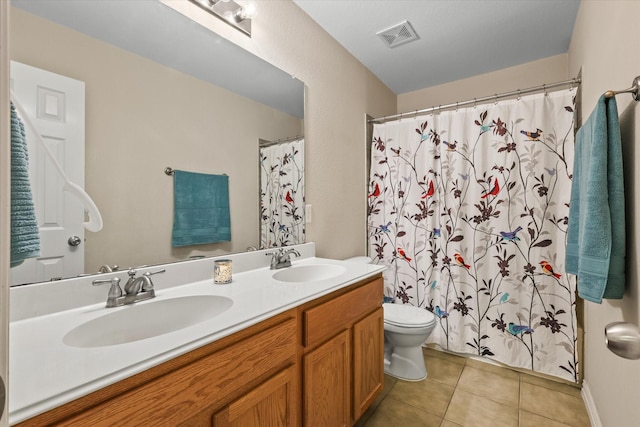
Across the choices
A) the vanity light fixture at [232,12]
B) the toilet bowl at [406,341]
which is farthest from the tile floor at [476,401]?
the vanity light fixture at [232,12]

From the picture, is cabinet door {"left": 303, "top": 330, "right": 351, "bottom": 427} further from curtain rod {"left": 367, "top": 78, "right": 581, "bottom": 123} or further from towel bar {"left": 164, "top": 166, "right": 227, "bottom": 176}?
curtain rod {"left": 367, "top": 78, "right": 581, "bottom": 123}

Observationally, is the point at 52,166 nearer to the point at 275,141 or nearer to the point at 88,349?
the point at 88,349

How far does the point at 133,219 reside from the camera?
1.12 metres

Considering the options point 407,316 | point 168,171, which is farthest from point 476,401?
point 168,171

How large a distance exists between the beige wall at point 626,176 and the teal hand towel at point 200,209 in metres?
1.58

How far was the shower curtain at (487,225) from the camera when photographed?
189 cm

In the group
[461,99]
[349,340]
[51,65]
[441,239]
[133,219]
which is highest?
Answer: [461,99]

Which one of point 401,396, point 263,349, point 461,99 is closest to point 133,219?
point 263,349

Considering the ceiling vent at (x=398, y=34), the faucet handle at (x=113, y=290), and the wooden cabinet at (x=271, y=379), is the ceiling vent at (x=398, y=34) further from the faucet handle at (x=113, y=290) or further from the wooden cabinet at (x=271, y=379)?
the faucet handle at (x=113, y=290)

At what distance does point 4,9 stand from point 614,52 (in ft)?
5.87

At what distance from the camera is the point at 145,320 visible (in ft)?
3.25

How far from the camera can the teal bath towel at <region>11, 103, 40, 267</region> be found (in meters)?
0.61

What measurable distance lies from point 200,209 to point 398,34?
1.87 meters

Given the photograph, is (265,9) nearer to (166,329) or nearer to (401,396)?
(166,329)
